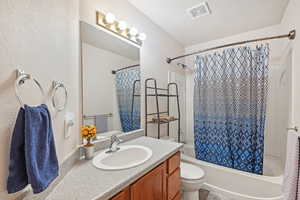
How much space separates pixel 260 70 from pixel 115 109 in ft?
6.44

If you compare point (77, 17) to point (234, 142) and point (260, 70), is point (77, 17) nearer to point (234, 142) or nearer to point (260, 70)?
point (260, 70)

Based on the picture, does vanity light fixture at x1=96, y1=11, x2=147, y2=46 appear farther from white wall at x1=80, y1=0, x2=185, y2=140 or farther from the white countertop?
the white countertop

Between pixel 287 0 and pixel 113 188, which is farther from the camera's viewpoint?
pixel 287 0

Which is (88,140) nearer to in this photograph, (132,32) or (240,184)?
(132,32)

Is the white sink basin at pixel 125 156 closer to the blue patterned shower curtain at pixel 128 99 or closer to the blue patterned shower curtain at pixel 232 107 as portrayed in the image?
the blue patterned shower curtain at pixel 128 99

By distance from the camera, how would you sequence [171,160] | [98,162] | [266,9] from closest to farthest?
[98,162], [171,160], [266,9]

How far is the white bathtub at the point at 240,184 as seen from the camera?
149cm

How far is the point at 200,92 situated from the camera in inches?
89.4

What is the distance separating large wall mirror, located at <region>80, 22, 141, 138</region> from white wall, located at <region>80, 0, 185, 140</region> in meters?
0.14

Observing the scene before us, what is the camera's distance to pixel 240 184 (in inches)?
65.8

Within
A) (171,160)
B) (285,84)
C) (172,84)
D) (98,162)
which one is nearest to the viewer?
(98,162)

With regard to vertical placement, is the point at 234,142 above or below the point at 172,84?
below

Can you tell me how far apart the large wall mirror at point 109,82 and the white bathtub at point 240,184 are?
1.25 meters

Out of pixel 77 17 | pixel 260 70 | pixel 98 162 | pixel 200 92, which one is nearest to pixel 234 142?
pixel 200 92
